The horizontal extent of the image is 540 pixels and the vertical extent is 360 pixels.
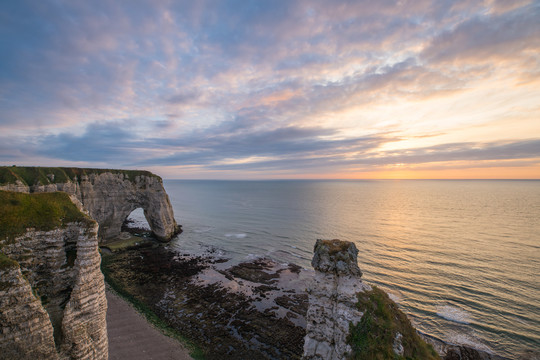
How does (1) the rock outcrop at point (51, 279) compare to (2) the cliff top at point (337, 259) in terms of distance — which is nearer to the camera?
(1) the rock outcrop at point (51, 279)

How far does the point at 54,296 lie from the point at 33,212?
149 inches

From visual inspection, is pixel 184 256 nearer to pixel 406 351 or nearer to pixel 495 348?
pixel 406 351

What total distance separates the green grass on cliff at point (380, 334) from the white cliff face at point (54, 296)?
12.9 meters

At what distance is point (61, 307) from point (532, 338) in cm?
3378

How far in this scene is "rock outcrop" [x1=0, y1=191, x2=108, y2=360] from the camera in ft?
25.4

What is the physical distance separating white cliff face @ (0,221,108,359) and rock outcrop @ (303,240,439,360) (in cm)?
1132

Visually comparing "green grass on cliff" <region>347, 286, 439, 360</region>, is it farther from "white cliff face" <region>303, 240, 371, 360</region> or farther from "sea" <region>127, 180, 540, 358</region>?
"sea" <region>127, 180, 540, 358</region>

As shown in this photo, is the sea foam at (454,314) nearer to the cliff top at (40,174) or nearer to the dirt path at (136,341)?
the dirt path at (136,341)

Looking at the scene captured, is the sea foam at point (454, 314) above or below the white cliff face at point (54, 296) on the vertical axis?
below

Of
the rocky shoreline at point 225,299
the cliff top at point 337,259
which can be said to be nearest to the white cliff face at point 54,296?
the rocky shoreline at point 225,299

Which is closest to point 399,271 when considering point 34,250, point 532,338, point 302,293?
point 532,338

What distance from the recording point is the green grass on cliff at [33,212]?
8.76 m

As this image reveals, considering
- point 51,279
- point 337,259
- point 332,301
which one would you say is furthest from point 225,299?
point 51,279

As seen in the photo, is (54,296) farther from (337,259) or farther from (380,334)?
(380,334)
